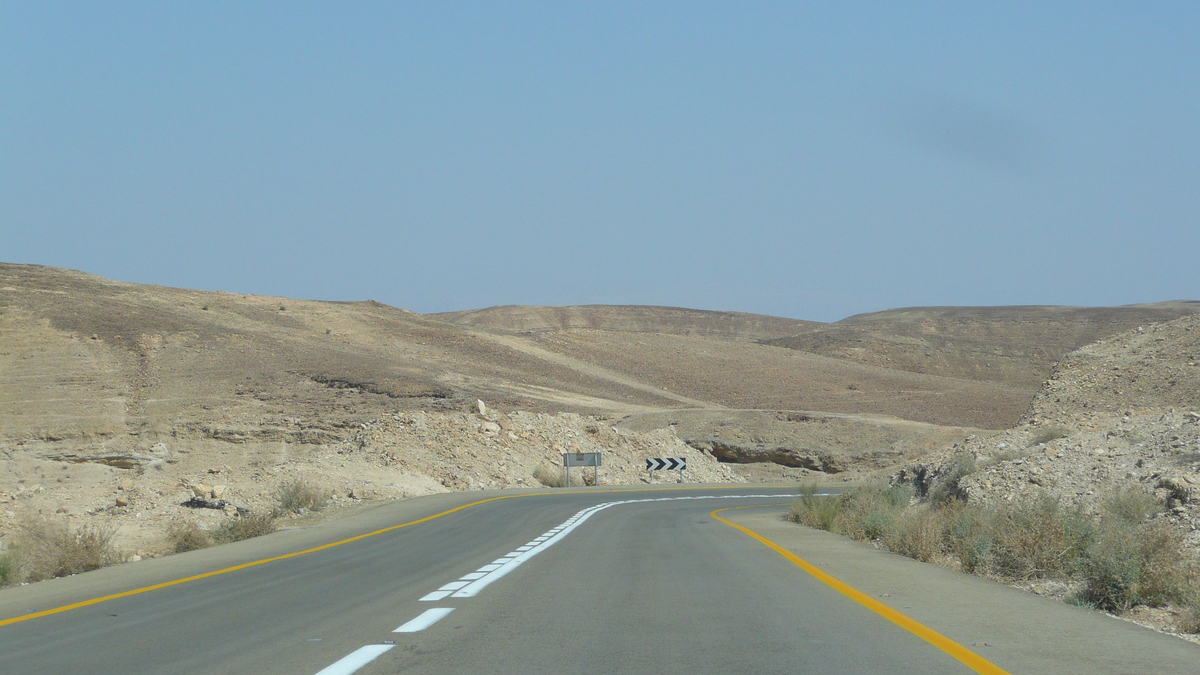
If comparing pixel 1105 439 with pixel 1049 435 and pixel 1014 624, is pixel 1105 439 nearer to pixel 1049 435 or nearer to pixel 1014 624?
pixel 1049 435

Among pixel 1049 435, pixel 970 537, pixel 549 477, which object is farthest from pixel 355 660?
pixel 549 477

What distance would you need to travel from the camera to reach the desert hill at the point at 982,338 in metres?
117

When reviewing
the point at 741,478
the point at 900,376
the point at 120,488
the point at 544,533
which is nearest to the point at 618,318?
the point at 900,376

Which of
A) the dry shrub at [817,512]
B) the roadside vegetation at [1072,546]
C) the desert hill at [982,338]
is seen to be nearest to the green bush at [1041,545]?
the roadside vegetation at [1072,546]

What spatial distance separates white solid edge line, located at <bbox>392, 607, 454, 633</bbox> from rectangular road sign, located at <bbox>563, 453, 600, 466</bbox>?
3476 cm

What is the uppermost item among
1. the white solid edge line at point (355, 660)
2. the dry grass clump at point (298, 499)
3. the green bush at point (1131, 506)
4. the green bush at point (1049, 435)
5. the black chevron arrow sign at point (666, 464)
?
the green bush at point (1049, 435)

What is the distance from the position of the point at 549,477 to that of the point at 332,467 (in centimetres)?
1037

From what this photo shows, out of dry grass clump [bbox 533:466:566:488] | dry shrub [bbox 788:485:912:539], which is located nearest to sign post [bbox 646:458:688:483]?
dry grass clump [bbox 533:466:566:488]

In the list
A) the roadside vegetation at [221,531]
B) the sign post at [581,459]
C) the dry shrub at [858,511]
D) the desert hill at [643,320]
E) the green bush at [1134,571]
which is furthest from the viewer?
the desert hill at [643,320]

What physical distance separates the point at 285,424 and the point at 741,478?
23889 millimetres

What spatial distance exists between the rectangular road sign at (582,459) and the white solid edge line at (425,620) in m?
34.8

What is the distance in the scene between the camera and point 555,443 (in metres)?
50.2

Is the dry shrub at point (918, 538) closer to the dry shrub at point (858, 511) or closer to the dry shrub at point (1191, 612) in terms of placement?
the dry shrub at point (858, 511)

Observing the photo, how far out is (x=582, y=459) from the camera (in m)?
43.9
